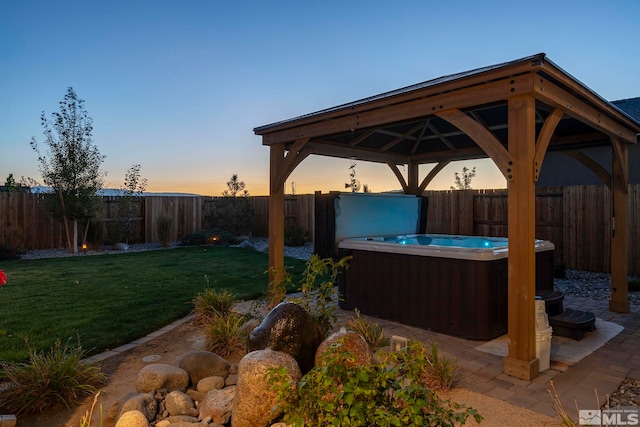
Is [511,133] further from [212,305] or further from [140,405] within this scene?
[212,305]

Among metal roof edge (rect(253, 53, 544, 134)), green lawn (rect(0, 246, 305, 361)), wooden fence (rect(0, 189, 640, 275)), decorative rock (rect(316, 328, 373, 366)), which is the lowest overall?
green lawn (rect(0, 246, 305, 361))

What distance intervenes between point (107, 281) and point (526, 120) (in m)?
6.62

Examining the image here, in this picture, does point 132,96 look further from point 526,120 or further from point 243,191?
point 526,120

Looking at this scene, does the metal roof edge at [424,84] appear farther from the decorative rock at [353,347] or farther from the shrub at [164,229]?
the shrub at [164,229]

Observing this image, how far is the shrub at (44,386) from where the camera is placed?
2459mm

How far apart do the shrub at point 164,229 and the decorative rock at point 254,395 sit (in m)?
11.0

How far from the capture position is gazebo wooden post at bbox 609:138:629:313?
16.4 feet

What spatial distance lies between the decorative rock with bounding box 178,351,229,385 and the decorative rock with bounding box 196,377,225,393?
78mm

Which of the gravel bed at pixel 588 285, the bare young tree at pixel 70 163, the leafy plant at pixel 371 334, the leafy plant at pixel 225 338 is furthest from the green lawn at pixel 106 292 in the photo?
the gravel bed at pixel 588 285

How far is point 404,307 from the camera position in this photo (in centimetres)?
459

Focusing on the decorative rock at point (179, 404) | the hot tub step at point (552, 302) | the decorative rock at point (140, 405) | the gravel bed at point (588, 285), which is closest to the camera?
the decorative rock at point (140, 405)

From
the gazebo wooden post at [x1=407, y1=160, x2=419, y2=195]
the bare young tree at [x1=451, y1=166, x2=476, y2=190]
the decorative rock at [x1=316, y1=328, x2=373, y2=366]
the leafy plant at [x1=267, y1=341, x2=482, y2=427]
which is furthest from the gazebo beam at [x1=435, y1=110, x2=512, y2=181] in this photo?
the bare young tree at [x1=451, y1=166, x2=476, y2=190]

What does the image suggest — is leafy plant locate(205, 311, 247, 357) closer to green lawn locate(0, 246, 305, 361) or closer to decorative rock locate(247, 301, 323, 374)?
decorative rock locate(247, 301, 323, 374)

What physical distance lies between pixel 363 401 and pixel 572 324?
10.8 ft
